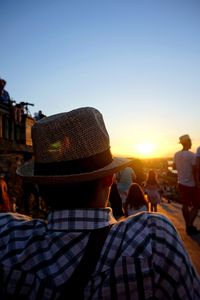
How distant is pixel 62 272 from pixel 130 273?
26cm

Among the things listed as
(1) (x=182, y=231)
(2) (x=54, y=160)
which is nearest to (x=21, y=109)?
(1) (x=182, y=231)

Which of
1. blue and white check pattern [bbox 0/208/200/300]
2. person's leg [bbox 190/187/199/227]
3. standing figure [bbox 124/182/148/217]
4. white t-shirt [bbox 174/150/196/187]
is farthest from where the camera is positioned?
white t-shirt [bbox 174/150/196/187]

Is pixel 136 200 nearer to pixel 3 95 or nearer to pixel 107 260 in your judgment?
pixel 107 260

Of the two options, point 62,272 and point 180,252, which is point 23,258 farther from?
point 180,252

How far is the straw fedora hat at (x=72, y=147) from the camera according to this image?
1554mm

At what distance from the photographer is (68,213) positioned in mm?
1465

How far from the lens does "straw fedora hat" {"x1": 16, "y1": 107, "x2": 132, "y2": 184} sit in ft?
5.10

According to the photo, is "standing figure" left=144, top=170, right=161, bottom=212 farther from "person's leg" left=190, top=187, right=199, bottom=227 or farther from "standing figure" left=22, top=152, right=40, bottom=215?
"person's leg" left=190, top=187, right=199, bottom=227

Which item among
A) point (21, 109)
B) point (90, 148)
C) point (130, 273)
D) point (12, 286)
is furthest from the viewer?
point (21, 109)

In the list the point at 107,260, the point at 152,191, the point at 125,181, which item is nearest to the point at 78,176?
the point at 107,260

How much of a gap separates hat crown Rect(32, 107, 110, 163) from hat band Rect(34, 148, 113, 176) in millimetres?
15

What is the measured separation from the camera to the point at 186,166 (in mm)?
7129

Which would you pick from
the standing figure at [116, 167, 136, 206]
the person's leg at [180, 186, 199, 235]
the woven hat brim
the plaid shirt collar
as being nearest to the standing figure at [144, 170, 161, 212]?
the standing figure at [116, 167, 136, 206]

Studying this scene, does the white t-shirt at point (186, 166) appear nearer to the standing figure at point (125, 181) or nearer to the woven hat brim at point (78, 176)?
the standing figure at point (125, 181)
